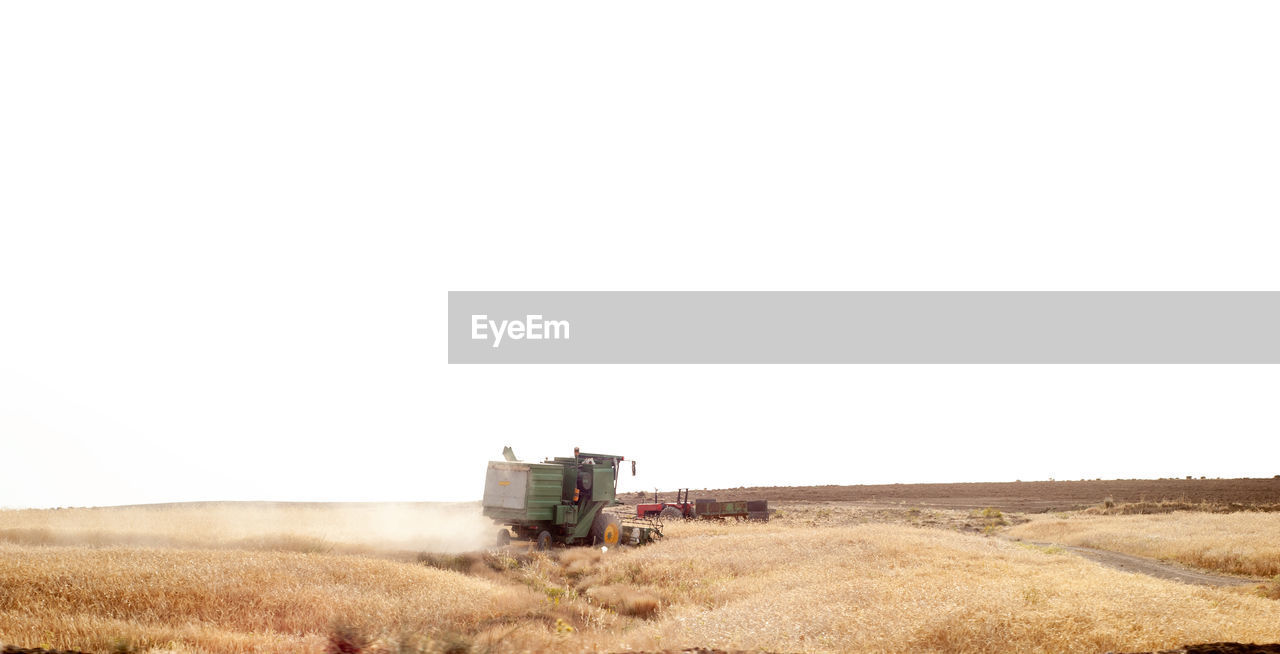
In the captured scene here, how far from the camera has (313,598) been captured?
12953 millimetres

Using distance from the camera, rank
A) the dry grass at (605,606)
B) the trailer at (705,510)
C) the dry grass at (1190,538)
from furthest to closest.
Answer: the trailer at (705,510) < the dry grass at (1190,538) < the dry grass at (605,606)

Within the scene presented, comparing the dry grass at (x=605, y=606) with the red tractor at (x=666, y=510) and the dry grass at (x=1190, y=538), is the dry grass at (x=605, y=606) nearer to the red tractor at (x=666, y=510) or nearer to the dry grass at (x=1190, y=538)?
the dry grass at (x=1190, y=538)

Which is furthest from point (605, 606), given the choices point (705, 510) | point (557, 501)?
point (705, 510)

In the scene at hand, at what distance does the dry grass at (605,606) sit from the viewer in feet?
32.2

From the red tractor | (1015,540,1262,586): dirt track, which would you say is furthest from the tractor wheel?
(1015,540,1262,586): dirt track

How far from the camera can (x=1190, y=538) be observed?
1164 inches

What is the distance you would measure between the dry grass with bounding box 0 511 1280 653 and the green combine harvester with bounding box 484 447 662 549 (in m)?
6.89

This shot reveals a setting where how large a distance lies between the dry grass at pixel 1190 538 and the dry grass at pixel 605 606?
976 cm

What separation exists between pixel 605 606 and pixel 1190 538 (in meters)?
25.7

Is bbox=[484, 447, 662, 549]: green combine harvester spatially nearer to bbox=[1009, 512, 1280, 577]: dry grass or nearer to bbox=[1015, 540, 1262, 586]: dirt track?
bbox=[1015, 540, 1262, 586]: dirt track

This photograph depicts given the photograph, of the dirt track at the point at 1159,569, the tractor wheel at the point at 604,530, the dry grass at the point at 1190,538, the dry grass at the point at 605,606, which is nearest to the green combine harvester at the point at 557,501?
the tractor wheel at the point at 604,530

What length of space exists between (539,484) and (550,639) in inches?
666

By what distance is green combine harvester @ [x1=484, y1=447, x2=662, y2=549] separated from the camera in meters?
26.3

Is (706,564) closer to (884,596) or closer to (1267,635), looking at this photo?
(884,596)
